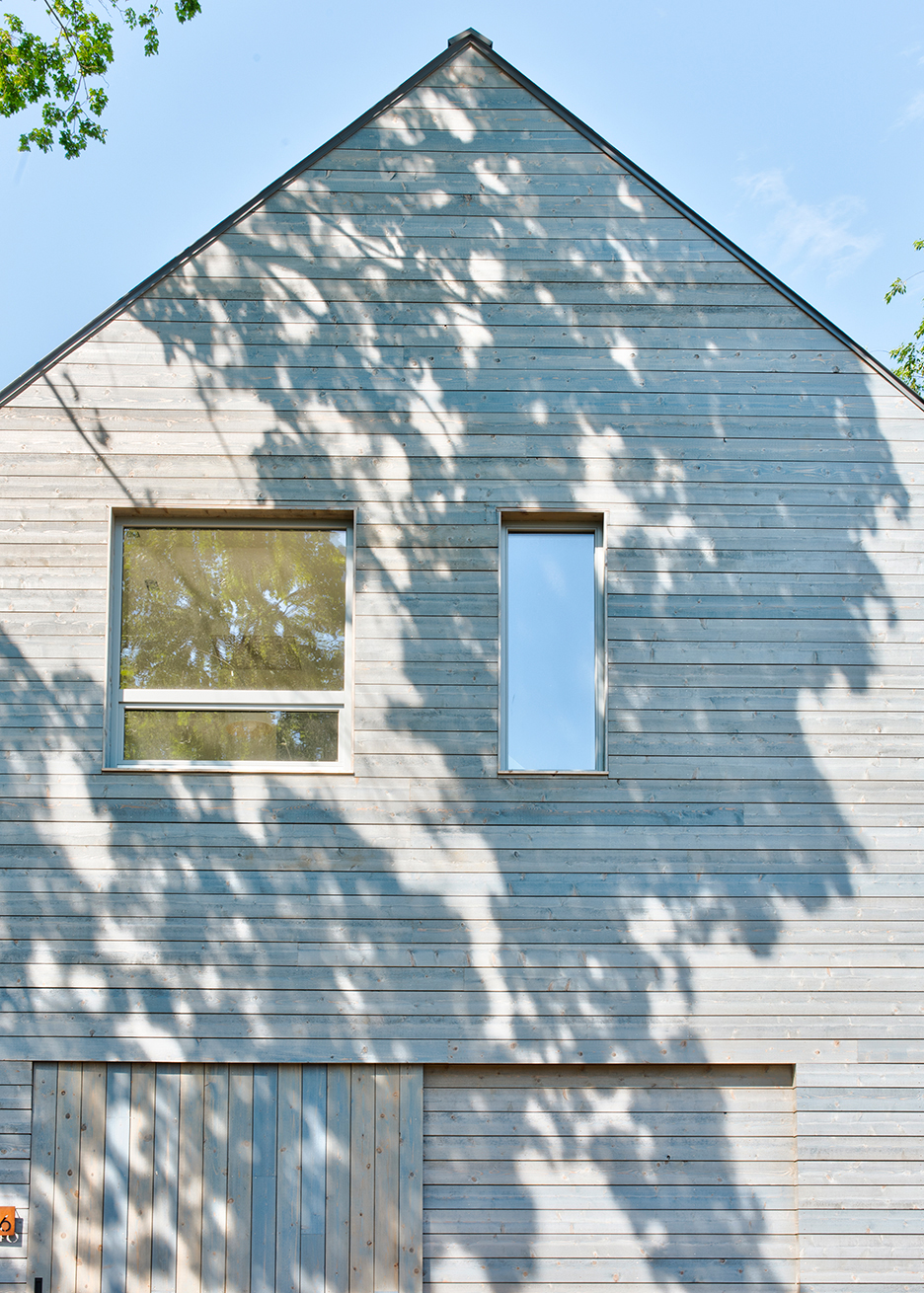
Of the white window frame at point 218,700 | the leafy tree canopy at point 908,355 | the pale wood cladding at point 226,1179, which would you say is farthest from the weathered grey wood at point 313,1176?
the leafy tree canopy at point 908,355

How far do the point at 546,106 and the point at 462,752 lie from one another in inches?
150

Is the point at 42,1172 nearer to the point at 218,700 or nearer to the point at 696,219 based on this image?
the point at 218,700

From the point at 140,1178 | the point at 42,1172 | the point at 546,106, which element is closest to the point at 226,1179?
the point at 140,1178

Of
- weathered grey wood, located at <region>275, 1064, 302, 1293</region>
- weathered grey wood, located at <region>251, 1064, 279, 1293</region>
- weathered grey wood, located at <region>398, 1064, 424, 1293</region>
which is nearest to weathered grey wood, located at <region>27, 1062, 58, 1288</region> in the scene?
weathered grey wood, located at <region>251, 1064, 279, 1293</region>

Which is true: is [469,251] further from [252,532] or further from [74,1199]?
[74,1199]

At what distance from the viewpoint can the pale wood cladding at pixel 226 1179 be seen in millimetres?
3822

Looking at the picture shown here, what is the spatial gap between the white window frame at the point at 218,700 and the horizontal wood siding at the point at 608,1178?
6.11ft

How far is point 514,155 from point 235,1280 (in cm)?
626

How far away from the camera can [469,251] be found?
4438 millimetres

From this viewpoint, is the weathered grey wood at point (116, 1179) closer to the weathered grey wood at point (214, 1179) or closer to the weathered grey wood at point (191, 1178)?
the weathered grey wood at point (191, 1178)

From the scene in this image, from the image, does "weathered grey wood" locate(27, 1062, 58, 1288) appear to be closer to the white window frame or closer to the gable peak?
the white window frame

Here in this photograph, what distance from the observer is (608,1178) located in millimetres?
3920

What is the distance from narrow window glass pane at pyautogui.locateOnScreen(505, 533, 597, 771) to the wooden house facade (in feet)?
0.08

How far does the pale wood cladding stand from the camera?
382 centimetres
